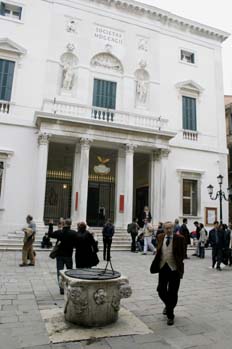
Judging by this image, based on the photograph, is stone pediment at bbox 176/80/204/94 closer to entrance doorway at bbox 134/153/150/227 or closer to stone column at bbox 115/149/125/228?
entrance doorway at bbox 134/153/150/227

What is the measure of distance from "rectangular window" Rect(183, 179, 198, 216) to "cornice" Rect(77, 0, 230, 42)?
11789mm

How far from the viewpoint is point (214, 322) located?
5031 mm

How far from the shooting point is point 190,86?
2189 cm

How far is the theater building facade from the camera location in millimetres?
16625

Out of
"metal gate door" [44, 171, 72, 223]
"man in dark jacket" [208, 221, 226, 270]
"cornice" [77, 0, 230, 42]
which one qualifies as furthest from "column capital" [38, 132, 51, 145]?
"man in dark jacket" [208, 221, 226, 270]

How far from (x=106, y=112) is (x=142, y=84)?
13.9 feet

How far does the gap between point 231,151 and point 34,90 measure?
18.9 meters

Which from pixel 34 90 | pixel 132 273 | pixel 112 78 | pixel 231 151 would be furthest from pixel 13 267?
pixel 231 151

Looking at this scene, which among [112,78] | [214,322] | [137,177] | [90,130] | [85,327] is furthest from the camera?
[137,177]

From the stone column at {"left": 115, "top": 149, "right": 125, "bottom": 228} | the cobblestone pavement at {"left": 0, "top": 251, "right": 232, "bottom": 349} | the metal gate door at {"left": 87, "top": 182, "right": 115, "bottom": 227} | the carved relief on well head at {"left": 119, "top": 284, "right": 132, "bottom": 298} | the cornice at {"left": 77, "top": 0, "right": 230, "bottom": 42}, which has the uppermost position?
the cornice at {"left": 77, "top": 0, "right": 230, "bottom": 42}

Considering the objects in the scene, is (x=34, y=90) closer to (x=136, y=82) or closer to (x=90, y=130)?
(x=90, y=130)

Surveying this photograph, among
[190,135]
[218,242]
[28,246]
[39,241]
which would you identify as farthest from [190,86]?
[28,246]

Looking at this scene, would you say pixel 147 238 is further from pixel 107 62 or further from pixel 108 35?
pixel 108 35

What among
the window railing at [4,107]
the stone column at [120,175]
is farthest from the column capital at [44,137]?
the stone column at [120,175]
